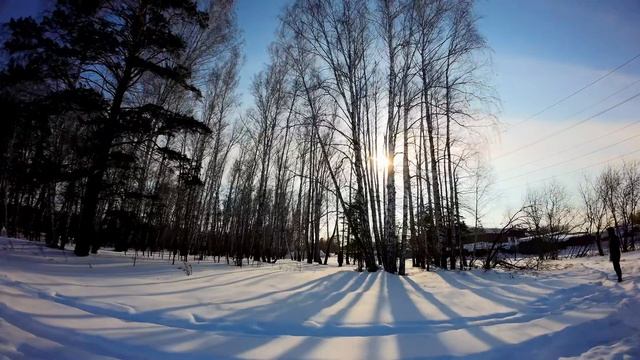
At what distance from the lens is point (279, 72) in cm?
2067

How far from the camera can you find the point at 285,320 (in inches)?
183

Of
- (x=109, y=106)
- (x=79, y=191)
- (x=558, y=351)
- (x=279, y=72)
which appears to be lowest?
(x=558, y=351)

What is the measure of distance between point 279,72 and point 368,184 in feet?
36.5

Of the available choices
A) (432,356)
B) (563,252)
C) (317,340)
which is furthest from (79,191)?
(563,252)

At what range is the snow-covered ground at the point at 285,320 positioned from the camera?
3521 mm

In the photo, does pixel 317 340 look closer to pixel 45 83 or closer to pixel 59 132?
A: pixel 45 83

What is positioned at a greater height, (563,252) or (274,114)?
(274,114)

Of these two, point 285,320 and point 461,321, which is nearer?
point 285,320

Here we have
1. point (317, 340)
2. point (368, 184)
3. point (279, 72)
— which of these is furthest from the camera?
point (279, 72)

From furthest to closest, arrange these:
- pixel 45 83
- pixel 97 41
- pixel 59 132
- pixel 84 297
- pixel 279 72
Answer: pixel 279 72 → pixel 59 132 → pixel 45 83 → pixel 97 41 → pixel 84 297

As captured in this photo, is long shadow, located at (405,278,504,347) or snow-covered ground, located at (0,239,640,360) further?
long shadow, located at (405,278,504,347)

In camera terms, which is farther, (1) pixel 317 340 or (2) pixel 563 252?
(2) pixel 563 252

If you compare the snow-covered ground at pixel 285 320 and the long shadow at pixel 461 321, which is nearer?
the snow-covered ground at pixel 285 320

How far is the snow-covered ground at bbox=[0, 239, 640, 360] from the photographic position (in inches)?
139
